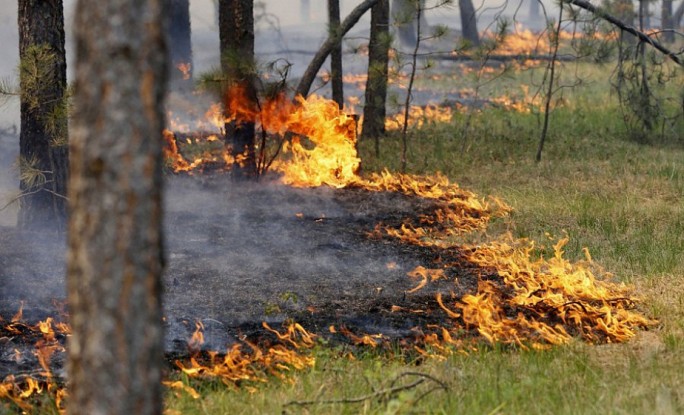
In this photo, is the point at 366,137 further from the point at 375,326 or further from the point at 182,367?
the point at 182,367

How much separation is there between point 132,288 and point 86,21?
0.76 metres

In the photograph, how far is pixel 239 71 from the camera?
10.1 metres

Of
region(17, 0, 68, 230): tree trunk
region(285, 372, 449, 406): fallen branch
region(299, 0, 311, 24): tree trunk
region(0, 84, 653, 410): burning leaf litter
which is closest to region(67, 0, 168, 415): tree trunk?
region(285, 372, 449, 406): fallen branch

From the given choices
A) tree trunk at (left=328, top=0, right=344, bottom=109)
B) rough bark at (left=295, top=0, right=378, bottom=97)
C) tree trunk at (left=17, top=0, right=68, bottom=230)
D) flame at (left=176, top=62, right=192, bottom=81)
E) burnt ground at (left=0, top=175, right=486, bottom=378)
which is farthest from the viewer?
flame at (left=176, top=62, right=192, bottom=81)

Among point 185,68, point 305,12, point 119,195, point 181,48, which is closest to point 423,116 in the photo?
point 185,68

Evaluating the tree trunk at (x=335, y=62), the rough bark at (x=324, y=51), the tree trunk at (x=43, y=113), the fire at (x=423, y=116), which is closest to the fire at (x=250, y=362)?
the tree trunk at (x=43, y=113)

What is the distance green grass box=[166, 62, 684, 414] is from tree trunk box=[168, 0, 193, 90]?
6509 mm

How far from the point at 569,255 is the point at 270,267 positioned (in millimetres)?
2587

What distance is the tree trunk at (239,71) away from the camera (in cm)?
1002

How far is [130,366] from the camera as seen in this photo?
2496 mm

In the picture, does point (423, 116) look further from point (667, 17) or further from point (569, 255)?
point (667, 17)

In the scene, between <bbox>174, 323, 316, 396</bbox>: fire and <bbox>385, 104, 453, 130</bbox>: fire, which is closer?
<bbox>174, 323, 316, 396</bbox>: fire

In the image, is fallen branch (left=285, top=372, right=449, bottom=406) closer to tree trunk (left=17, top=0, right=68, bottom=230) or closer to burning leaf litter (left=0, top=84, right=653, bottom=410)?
burning leaf litter (left=0, top=84, right=653, bottom=410)

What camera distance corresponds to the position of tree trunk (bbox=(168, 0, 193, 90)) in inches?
765
